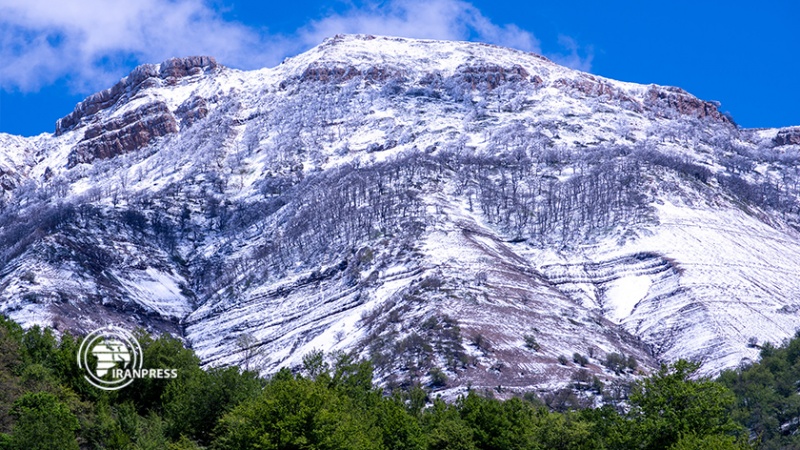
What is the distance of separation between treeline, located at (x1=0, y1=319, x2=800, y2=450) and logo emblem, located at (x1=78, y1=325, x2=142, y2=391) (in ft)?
2.71

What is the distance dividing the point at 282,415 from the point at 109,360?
81.1 ft

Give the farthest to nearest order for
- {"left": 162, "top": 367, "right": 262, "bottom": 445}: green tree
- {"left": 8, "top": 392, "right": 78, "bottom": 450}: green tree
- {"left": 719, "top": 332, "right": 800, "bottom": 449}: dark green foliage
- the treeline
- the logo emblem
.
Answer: {"left": 719, "top": 332, "right": 800, "bottom": 449}: dark green foliage, the logo emblem, {"left": 162, "top": 367, "right": 262, "bottom": 445}: green tree, {"left": 8, "top": 392, "right": 78, "bottom": 450}: green tree, the treeline

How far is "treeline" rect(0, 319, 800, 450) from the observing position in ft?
210

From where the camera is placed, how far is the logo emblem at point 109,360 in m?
80.3

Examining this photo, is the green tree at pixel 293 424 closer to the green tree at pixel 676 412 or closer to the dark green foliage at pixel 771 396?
the green tree at pixel 676 412

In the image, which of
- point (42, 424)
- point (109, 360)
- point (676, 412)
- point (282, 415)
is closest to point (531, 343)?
point (109, 360)

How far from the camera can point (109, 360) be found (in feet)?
270

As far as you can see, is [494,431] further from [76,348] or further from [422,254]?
[422,254]

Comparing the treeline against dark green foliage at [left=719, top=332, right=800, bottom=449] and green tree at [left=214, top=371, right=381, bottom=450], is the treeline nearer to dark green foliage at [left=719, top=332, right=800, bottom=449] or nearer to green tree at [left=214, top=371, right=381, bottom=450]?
green tree at [left=214, top=371, right=381, bottom=450]

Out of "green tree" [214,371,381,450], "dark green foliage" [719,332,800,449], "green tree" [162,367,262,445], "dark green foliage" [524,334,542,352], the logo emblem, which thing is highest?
"dark green foliage" [524,334,542,352]

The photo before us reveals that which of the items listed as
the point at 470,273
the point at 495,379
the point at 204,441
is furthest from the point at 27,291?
the point at 204,441

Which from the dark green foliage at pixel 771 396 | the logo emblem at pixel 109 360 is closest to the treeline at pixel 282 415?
the logo emblem at pixel 109 360

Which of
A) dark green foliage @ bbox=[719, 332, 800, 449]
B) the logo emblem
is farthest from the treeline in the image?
dark green foliage @ bbox=[719, 332, 800, 449]

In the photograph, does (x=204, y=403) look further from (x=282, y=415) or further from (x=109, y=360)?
(x=282, y=415)
